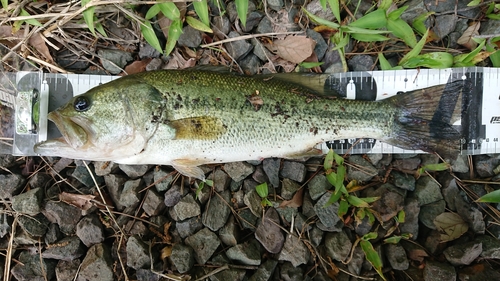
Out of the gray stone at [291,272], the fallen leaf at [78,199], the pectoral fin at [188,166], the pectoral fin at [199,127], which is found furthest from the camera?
the fallen leaf at [78,199]

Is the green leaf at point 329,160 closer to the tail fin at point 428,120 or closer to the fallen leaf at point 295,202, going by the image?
the fallen leaf at point 295,202

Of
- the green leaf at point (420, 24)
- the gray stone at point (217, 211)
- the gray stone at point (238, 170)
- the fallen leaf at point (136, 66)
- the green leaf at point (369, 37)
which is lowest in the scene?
the gray stone at point (217, 211)

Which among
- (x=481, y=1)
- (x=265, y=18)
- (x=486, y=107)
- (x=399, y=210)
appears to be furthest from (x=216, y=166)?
(x=481, y=1)

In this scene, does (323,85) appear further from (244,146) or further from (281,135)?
(244,146)

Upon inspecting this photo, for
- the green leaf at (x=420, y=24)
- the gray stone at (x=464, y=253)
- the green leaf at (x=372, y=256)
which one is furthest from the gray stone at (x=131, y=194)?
the green leaf at (x=420, y=24)

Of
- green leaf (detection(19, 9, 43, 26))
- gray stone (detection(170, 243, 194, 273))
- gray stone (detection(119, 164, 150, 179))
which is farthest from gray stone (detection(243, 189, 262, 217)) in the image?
green leaf (detection(19, 9, 43, 26))

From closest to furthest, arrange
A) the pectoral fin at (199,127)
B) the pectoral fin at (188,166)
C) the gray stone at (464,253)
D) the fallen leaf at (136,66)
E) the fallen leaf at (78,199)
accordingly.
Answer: the pectoral fin at (199,127) → the pectoral fin at (188,166) → the gray stone at (464,253) → the fallen leaf at (78,199) → the fallen leaf at (136,66)

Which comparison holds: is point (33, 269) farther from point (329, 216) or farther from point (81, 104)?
point (329, 216)

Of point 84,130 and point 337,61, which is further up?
point 337,61
